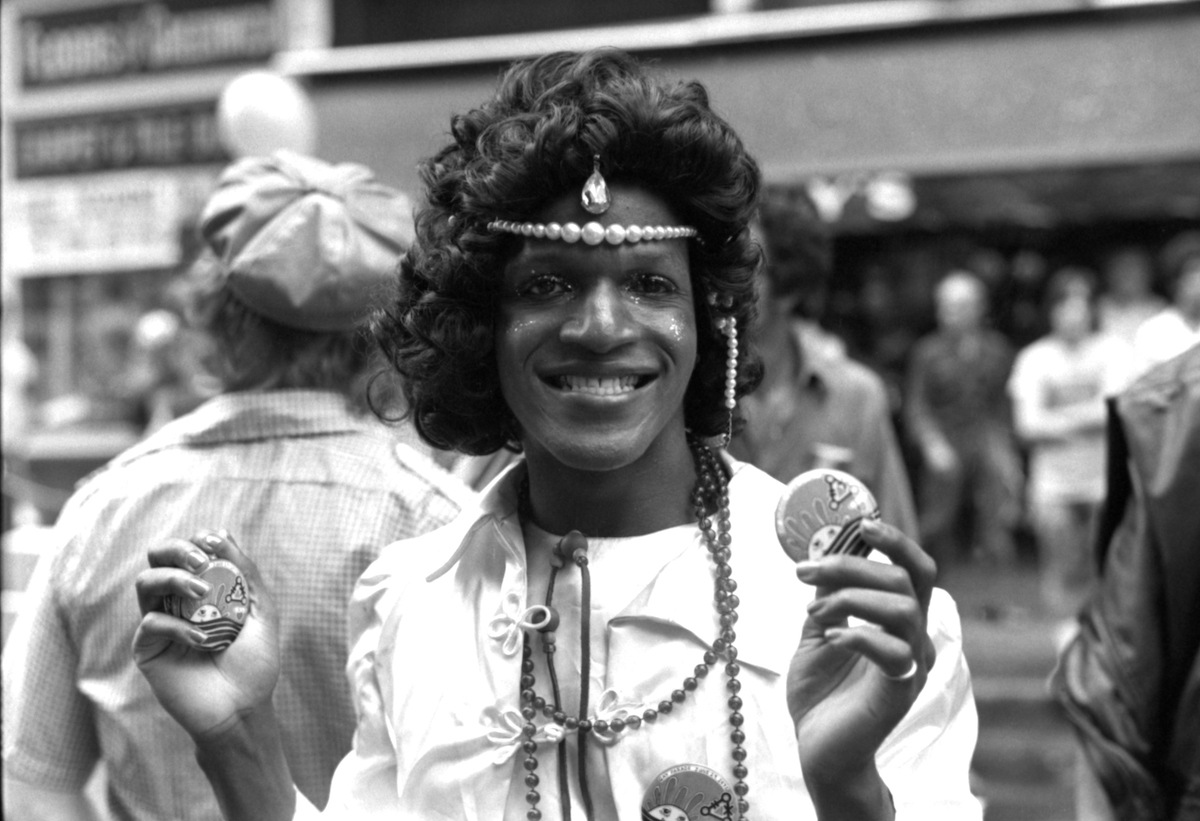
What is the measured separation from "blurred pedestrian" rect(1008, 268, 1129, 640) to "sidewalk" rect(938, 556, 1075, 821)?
14.7 inches

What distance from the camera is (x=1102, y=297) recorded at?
13.1m

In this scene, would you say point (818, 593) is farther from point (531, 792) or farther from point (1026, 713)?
point (1026, 713)

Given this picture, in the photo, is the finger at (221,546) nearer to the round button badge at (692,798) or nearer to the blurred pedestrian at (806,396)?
the round button badge at (692,798)

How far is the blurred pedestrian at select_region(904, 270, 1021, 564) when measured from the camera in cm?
1172

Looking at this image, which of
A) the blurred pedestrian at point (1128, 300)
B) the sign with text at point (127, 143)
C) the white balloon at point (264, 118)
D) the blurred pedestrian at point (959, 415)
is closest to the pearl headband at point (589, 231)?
the white balloon at point (264, 118)

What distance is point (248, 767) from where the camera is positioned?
234 cm

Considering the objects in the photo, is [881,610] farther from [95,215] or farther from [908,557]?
[95,215]

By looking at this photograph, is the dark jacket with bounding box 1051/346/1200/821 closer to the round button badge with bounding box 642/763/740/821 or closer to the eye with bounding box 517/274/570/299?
the round button badge with bounding box 642/763/740/821

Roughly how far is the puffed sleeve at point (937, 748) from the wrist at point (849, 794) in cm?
14

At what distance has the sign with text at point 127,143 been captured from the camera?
13.7 meters

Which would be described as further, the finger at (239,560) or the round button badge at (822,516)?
the finger at (239,560)

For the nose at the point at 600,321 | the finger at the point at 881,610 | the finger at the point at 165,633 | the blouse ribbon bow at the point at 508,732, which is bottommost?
the blouse ribbon bow at the point at 508,732

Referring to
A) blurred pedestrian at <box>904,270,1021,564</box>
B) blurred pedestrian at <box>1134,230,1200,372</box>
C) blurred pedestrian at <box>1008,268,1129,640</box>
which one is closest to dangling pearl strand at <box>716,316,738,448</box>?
blurred pedestrian at <box>1134,230,1200,372</box>

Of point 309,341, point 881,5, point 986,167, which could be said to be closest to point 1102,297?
point 986,167
